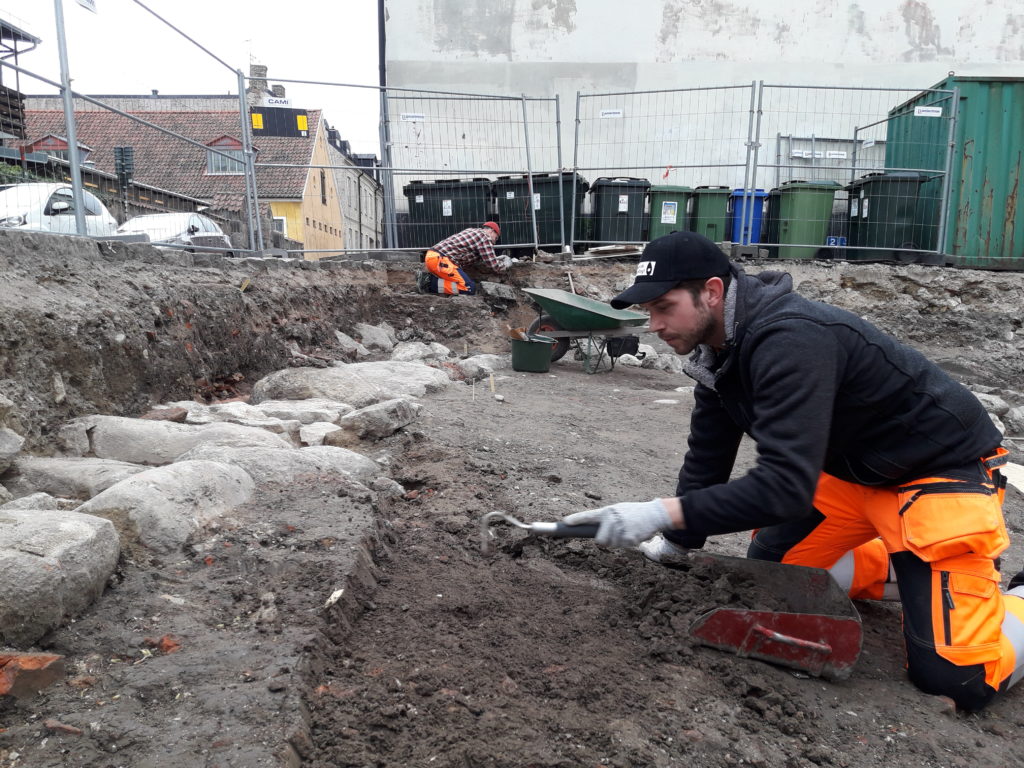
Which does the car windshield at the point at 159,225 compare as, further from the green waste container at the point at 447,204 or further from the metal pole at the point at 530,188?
the metal pole at the point at 530,188

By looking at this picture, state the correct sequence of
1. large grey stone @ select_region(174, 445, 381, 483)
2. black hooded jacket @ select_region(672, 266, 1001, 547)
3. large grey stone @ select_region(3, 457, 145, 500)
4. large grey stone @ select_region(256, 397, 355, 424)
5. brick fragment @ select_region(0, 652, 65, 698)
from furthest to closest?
large grey stone @ select_region(256, 397, 355, 424)
large grey stone @ select_region(174, 445, 381, 483)
large grey stone @ select_region(3, 457, 145, 500)
black hooded jacket @ select_region(672, 266, 1001, 547)
brick fragment @ select_region(0, 652, 65, 698)

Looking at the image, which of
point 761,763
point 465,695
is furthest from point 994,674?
point 465,695

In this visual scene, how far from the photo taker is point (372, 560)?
99.2 inches

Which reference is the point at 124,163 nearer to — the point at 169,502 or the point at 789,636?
the point at 169,502

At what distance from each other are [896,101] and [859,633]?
41.7 feet

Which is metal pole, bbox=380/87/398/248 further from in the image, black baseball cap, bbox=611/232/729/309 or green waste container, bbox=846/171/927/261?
black baseball cap, bbox=611/232/729/309

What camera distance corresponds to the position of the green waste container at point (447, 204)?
10.3m

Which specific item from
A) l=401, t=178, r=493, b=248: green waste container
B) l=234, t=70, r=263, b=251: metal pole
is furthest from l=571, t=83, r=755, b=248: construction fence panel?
l=234, t=70, r=263, b=251: metal pole

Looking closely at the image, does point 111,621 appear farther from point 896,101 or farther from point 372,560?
point 896,101

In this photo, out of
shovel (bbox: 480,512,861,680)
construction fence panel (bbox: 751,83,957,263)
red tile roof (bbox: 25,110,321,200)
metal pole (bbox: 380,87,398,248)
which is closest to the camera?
shovel (bbox: 480,512,861,680)

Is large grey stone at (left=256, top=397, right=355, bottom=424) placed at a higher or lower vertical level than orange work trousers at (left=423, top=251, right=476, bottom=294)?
lower

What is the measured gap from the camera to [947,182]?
30.1ft

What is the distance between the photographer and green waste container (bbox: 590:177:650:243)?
32.5ft

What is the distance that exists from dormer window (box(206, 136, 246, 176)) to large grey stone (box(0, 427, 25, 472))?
4998mm
